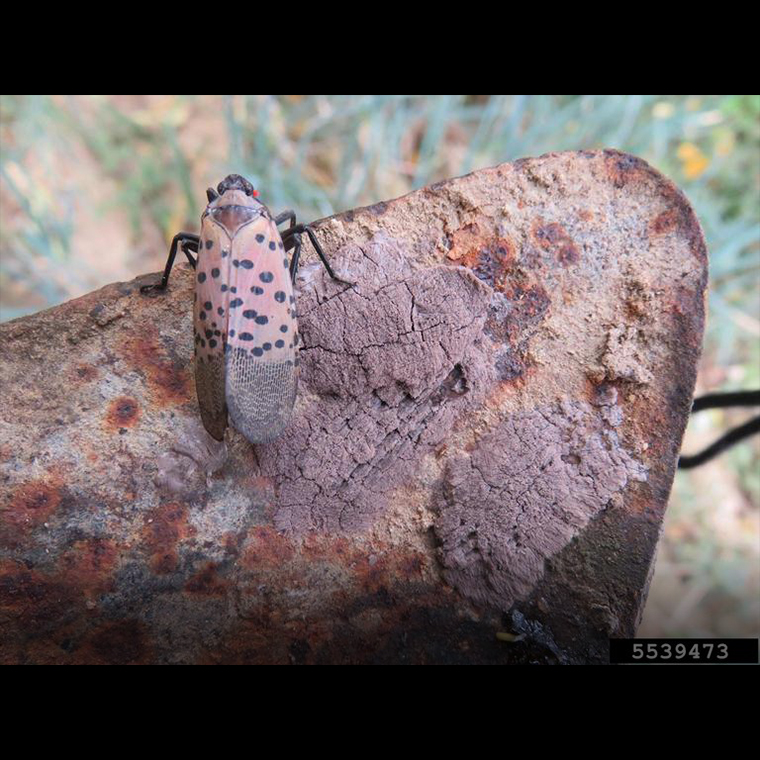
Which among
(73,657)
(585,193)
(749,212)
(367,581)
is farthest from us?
(749,212)

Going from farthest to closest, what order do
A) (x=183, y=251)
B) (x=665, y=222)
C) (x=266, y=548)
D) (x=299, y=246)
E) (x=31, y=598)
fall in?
(x=183, y=251) < (x=299, y=246) < (x=665, y=222) < (x=266, y=548) < (x=31, y=598)

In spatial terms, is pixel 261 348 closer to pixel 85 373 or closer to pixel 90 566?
pixel 85 373

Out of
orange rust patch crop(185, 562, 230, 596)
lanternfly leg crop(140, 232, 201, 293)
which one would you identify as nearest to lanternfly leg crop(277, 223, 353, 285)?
lanternfly leg crop(140, 232, 201, 293)

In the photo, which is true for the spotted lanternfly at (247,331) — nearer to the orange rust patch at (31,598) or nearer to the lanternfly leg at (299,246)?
the lanternfly leg at (299,246)

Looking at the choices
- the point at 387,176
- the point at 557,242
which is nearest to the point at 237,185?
the point at 557,242

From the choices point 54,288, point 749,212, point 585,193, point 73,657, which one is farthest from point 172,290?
point 749,212

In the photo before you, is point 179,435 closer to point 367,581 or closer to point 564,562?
point 367,581
